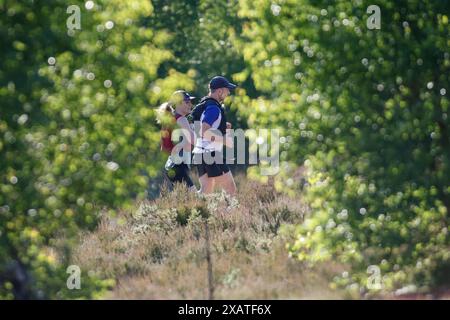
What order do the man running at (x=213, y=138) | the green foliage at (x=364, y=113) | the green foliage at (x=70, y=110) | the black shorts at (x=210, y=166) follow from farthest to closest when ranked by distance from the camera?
the black shorts at (x=210, y=166) → the man running at (x=213, y=138) → the green foliage at (x=364, y=113) → the green foliage at (x=70, y=110)

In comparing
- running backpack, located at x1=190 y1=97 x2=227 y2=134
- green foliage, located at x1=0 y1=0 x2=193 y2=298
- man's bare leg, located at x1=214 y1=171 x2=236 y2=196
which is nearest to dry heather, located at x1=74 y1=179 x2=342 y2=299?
man's bare leg, located at x1=214 y1=171 x2=236 y2=196

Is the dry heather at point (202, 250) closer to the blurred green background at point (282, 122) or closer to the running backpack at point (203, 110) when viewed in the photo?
the blurred green background at point (282, 122)

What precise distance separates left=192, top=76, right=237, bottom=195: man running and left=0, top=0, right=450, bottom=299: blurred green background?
3.88 meters

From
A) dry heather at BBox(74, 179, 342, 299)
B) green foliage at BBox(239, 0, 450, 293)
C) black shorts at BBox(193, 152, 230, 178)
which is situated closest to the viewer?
green foliage at BBox(239, 0, 450, 293)

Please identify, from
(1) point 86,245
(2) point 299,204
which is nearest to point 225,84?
(2) point 299,204

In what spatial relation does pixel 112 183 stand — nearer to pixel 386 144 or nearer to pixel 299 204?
pixel 386 144

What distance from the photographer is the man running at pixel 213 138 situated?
12.6m

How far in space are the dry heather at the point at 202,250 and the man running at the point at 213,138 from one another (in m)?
0.33

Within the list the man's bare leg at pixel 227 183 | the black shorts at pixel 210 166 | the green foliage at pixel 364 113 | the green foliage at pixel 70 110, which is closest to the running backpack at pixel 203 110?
the black shorts at pixel 210 166

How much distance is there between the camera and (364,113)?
8.23 metres

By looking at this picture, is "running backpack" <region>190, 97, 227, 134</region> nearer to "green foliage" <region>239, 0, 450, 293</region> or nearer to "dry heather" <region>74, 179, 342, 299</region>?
"dry heather" <region>74, 179, 342, 299</region>

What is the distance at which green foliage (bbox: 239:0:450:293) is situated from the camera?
322 inches

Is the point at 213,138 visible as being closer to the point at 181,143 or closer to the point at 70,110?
the point at 181,143

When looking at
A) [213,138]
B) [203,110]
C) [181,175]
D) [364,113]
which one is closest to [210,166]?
[213,138]
